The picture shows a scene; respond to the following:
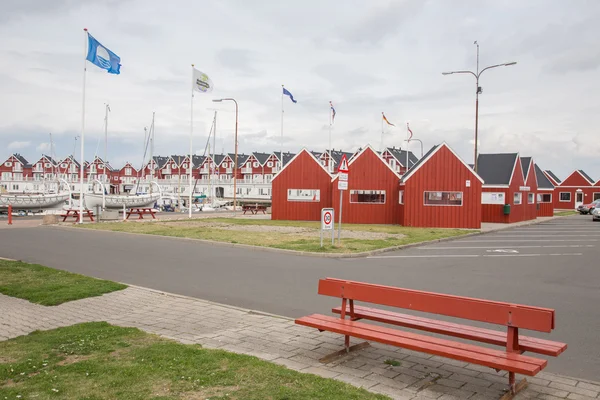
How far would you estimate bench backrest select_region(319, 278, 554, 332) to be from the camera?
16.9ft

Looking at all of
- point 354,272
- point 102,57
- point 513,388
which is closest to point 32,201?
point 102,57

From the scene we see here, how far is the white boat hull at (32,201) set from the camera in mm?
49547

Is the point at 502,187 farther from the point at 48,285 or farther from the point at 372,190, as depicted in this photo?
the point at 48,285

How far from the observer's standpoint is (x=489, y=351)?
5.47 meters

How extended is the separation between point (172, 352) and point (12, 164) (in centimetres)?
11482

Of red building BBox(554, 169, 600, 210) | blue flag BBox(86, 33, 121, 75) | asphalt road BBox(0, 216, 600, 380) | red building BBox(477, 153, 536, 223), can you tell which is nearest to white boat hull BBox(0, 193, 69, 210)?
blue flag BBox(86, 33, 121, 75)

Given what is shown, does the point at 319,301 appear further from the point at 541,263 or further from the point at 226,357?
the point at 541,263

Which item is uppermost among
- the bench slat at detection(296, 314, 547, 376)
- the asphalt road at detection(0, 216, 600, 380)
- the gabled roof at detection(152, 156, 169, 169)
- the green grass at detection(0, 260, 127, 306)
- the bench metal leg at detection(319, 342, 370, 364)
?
the gabled roof at detection(152, 156, 169, 169)

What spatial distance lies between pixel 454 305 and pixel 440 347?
49cm

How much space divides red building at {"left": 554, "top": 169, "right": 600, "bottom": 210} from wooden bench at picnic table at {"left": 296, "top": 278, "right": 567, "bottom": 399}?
7885cm

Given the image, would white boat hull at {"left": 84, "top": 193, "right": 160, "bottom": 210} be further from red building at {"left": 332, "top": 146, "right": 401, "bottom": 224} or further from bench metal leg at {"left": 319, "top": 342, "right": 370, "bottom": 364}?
bench metal leg at {"left": 319, "top": 342, "right": 370, "bottom": 364}

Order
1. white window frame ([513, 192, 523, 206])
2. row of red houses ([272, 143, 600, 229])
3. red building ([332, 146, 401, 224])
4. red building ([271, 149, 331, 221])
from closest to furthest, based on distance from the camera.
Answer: row of red houses ([272, 143, 600, 229]) < red building ([332, 146, 401, 224]) < red building ([271, 149, 331, 221]) < white window frame ([513, 192, 523, 206])

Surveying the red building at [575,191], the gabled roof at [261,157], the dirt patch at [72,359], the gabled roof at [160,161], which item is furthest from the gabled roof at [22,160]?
the dirt patch at [72,359]

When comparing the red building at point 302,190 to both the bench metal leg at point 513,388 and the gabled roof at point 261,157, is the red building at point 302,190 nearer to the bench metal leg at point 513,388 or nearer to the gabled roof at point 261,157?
the bench metal leg at point 513,388
